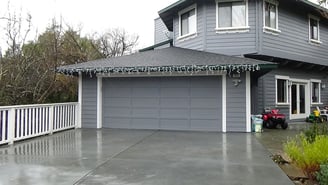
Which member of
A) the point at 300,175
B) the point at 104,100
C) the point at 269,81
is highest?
the point at 269,81

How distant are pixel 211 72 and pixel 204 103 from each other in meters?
1.18

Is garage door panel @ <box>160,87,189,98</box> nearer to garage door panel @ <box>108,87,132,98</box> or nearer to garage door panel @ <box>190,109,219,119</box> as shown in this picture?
garage door panel @ <box>190,109,219,119</box>

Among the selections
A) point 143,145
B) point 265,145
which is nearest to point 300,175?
point 265,145

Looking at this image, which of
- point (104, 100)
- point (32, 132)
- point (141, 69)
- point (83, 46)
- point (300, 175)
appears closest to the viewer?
point (300, 175)

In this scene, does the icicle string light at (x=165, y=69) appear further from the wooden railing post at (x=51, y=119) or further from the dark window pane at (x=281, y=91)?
the dark window pane at (x=281, y=91)

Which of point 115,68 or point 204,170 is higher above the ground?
point 115,68

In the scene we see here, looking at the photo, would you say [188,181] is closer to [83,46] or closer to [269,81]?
[269,81]

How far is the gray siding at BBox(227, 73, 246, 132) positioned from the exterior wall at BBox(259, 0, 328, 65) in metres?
2.74

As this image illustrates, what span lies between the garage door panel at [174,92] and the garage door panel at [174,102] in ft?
0.50

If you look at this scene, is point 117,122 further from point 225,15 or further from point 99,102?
point 225,15

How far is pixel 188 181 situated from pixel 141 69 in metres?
6.33

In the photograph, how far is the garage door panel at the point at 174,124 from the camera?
11.3 meters

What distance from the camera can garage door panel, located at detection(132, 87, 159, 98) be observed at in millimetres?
11609

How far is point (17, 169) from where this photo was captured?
5.36 meters
